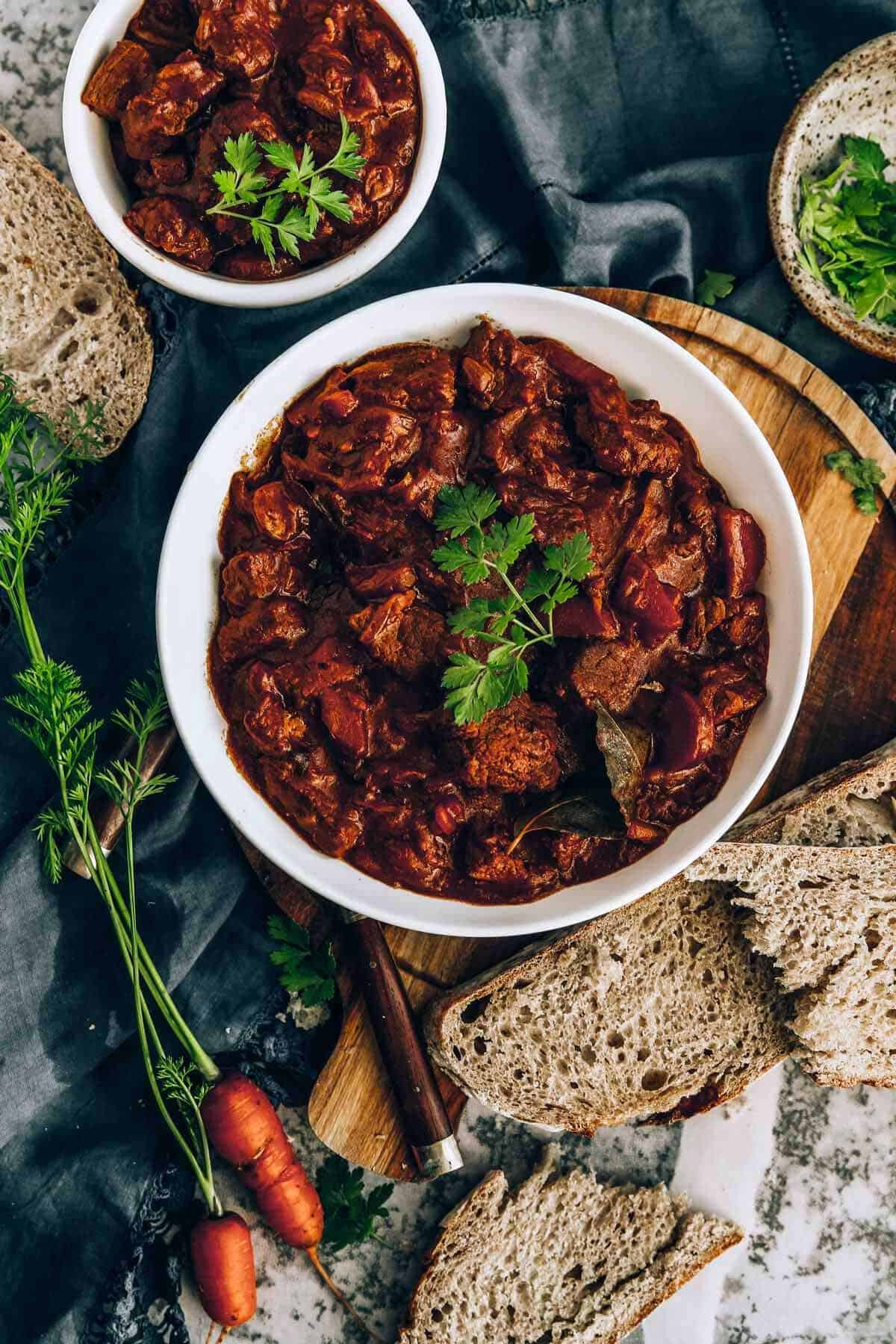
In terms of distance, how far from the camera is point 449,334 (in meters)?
4.41

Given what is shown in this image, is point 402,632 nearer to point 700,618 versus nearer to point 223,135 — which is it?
point 700,618

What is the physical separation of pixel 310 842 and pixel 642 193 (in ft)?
10.6

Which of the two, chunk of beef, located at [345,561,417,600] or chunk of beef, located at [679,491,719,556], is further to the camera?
chunk of beef, located at [679,491,719,556]

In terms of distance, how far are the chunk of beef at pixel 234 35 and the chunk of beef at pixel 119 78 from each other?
0.26 m

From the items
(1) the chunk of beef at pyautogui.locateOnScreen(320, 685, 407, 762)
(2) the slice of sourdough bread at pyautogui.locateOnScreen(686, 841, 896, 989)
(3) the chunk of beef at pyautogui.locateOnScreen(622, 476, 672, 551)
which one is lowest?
(2) the slice of sourdough bread at pyautogui.locateOnScreen(686, 841, 896, 989)

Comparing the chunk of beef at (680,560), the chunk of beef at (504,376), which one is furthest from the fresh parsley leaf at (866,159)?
the chunk of beef at (680,560)

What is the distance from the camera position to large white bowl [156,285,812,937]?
165 inches

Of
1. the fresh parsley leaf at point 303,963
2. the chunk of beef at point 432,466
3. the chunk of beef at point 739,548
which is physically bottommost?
the fresh parsley leaf at point 303,963

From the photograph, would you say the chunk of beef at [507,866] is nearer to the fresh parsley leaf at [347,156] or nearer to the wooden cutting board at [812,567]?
the wooden cutting board at [812,567]

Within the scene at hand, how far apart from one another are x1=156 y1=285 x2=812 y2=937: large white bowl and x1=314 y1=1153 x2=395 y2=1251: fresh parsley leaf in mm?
1616

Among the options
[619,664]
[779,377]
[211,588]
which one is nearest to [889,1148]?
[619,664]

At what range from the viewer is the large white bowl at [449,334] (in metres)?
4.20

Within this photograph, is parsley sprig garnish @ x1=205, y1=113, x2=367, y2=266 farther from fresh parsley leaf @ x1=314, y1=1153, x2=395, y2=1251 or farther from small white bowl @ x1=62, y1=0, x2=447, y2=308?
fresh parsley leaf @ x1=314, y1=1153, x2=395, y2=1251

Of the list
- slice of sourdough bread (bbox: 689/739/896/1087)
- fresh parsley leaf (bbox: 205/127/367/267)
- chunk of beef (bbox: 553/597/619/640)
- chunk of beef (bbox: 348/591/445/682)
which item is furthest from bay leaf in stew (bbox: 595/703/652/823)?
fresh parsley leaf (bbox: 205/127/367/267)
